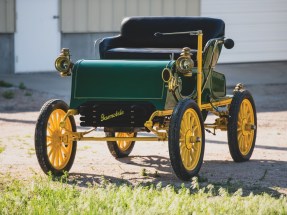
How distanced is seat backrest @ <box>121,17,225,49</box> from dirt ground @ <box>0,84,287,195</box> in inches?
49.9

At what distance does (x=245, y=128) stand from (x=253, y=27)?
13.9 meters

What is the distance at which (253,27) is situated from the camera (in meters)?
25.1

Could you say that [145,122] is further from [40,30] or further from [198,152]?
[40,30]

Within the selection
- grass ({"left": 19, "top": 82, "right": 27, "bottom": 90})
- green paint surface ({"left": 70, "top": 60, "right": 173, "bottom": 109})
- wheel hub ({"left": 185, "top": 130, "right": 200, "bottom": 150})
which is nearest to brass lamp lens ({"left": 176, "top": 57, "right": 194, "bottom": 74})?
green paint surface ({"left": 70, "top": 60, "right": 173, "bottom": 109})

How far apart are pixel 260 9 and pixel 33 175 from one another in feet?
51.4

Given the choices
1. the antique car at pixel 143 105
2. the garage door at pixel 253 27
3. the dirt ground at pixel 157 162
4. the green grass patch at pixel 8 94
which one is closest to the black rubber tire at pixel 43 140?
the antique car at pixel 143 105

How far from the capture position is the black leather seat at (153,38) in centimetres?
1120

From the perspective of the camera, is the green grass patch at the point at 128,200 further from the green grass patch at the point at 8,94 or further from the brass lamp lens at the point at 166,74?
the green grass patch at the point at 8,94

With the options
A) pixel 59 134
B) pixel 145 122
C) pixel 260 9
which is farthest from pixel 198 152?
pixel 260 9

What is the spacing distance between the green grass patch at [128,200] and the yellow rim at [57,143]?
0.86 metres

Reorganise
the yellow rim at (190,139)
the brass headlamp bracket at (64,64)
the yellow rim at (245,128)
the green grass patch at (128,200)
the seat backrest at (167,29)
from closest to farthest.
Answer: the green grass patch at (128,200) → the yellow rim at (190,139) → the brass headlamp bracket at (64,64) → the yellow rim at (245,128) → the seat backrest at (167,29)

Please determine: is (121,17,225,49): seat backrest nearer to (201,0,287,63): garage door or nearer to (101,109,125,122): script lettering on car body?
(101,109,125,122): script lettering on car body

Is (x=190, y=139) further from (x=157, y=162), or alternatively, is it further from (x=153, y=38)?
(x=153, y=38)

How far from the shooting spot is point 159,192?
8.80 m
